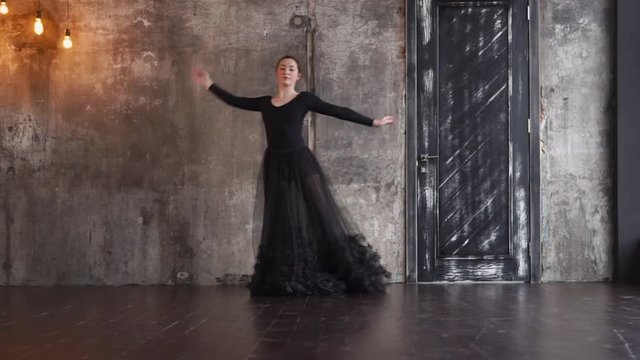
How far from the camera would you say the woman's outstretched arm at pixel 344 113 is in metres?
6.00

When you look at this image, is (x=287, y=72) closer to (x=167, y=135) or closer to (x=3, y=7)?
(x=167, y=135)

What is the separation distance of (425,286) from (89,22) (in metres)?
4.29

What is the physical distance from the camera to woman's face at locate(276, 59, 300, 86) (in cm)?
616

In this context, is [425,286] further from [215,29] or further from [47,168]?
[47,168]

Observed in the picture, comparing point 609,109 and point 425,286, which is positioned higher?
point 609,109

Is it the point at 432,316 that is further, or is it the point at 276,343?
the point at 432,316

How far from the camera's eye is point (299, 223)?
5.91m

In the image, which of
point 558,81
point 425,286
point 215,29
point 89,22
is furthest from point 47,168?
point 558,81

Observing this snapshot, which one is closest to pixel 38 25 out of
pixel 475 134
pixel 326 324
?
pixel 326 324

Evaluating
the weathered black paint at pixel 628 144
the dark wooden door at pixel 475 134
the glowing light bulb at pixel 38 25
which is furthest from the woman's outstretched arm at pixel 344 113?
the glowing light bulb at pixel 38 25

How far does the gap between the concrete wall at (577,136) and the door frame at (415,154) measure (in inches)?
3.8

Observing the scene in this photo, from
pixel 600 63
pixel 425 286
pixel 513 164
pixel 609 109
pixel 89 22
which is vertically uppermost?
pixel 89 22

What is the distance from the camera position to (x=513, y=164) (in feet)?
22.6

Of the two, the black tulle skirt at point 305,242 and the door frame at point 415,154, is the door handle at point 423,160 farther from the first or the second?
the black tulle skirt at point 305,242
